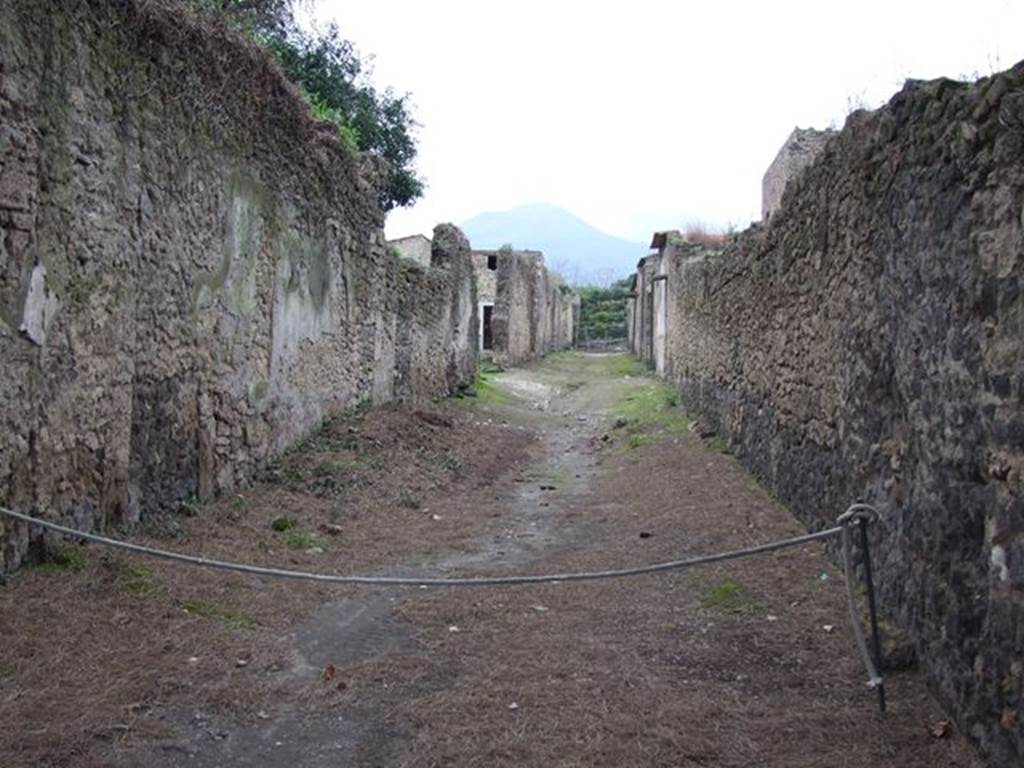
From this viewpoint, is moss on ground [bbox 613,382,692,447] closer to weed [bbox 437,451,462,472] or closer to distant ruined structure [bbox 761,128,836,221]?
weed [bbox 437,451,462,472]

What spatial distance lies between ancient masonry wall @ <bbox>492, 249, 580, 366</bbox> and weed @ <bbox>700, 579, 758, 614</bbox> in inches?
834

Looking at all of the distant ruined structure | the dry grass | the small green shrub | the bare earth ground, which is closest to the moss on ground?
the distant ruined structure

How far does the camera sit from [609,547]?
6.78 m

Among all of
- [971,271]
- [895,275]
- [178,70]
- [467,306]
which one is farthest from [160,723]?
[467,306]

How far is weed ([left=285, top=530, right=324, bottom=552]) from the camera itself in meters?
6.44

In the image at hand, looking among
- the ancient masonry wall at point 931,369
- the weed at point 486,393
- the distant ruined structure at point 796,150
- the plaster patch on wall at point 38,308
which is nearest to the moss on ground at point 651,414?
the weed at point 486,393

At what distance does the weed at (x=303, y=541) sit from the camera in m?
6.44

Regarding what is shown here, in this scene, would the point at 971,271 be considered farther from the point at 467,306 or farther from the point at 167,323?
the point at 467,306

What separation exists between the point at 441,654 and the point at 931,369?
8.63ft

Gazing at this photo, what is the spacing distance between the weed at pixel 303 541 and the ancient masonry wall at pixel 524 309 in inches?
782

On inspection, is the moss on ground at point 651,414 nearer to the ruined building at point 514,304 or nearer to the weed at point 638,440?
the weed at point 638,440

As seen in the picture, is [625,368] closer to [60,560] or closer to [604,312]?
[604,312]

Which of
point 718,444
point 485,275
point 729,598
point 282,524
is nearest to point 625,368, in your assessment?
point 485,275

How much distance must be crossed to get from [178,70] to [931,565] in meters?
5.66
